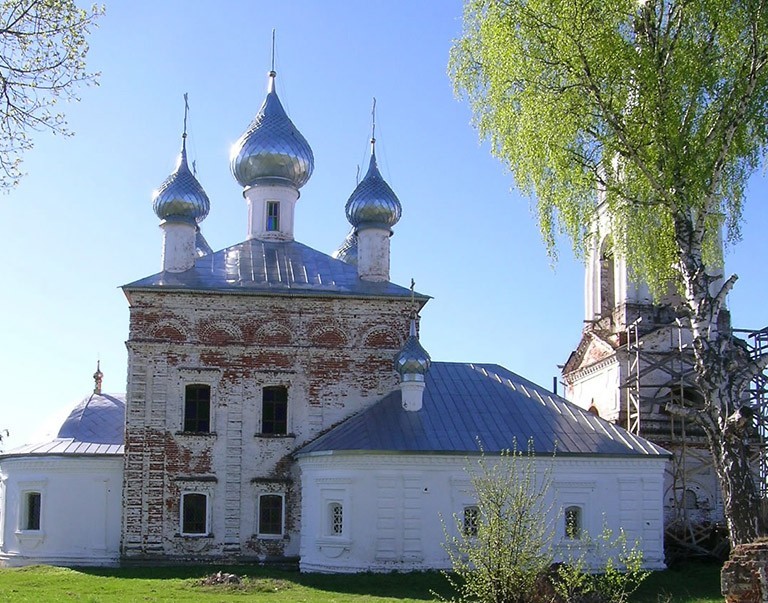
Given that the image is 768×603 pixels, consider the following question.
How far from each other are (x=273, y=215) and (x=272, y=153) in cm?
143

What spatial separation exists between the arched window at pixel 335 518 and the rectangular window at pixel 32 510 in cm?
635

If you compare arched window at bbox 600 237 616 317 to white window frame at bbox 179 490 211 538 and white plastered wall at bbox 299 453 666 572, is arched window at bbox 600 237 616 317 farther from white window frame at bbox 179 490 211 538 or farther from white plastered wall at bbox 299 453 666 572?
white window frame at bbox 179 490 211 538

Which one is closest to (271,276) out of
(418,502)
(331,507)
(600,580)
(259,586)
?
(331,507)

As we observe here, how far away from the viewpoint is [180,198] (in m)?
21.5

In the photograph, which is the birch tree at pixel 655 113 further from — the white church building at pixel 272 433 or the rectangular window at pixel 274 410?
the rectangular window at pixel 274 410

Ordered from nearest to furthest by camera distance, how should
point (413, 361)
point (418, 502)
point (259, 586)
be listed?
point (259, 586), point (418, 502), point (413, 361)

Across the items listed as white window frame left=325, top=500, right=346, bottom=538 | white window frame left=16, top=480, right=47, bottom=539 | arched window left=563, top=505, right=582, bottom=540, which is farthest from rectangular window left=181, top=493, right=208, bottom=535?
arched window left=563, top=505, right=582, bottom=540

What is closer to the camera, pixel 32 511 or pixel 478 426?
pixel 478 426

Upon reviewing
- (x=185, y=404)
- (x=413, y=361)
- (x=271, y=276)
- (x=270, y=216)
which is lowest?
(x=185, y=404)

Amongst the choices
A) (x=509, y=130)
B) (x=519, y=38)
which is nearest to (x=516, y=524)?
(x=509, y=130)

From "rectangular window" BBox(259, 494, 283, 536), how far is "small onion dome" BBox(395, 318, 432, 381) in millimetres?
3595

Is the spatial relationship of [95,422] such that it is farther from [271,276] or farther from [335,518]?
[335,518]

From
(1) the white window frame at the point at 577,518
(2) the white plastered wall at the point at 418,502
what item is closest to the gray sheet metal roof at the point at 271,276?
(2) the white plastered wall at the point at 418,502

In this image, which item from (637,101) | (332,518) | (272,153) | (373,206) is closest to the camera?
(637,101)
